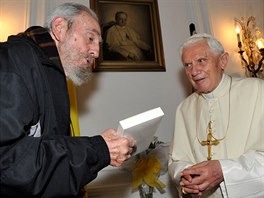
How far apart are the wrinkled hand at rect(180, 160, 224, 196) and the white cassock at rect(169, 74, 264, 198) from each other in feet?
0.15

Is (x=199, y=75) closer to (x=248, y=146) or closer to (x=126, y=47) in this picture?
(x=248, y=146)

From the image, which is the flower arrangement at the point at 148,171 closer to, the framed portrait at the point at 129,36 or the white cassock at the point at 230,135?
the white cassock at the point at 230,135

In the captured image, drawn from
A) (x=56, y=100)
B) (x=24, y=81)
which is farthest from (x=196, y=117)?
(x=24, y=81)

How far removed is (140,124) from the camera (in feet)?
5.13

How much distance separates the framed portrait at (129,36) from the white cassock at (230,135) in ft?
2.96

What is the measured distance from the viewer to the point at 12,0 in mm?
3340

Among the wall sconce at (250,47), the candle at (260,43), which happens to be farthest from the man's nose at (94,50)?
the candle at (260,43)

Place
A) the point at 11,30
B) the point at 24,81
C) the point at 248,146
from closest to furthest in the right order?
1. the point at 24,81
2. the point at 248,146
3. the point at 11,30

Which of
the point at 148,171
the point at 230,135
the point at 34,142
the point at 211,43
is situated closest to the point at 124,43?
the point at 211,43

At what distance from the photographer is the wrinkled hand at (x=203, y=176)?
7.05 ft

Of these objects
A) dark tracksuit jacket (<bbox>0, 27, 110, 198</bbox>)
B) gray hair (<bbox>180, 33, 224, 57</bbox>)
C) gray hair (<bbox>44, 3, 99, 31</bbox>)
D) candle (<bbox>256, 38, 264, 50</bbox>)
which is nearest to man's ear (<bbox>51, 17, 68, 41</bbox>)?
gray hair (<bbox>44, 3, 99, 31</bbox>)

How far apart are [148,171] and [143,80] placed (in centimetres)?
105

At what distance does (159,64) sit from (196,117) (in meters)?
1.09

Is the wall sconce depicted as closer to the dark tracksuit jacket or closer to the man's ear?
the man's ear
